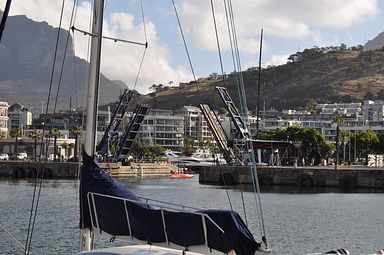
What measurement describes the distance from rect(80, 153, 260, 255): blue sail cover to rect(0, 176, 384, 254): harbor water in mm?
5169

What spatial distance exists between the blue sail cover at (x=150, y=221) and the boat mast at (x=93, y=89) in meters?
0.26

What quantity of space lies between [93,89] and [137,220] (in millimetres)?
3080

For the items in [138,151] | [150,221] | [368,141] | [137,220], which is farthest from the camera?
[138,151]

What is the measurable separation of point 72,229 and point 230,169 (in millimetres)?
66275

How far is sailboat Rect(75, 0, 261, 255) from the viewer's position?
44.6 ft

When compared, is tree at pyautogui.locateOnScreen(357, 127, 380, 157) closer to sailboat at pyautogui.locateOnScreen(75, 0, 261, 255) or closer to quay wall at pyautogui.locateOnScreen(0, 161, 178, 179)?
quay wall at pyautogui.locateOnScreen(0, 161, 178, 179)

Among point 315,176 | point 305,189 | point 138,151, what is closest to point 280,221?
point 305,189

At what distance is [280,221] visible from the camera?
49.1 metres

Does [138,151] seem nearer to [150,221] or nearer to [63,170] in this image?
[63,170]

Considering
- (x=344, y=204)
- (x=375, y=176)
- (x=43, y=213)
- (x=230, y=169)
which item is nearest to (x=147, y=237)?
(x=43, y=213)

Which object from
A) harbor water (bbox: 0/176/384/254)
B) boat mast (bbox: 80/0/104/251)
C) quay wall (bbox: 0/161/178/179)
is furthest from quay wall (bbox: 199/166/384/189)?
boat mast (bbox: 80/0/104/251)

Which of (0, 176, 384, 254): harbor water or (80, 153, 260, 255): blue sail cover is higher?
(80, 153, 260, 255): blue sail cover

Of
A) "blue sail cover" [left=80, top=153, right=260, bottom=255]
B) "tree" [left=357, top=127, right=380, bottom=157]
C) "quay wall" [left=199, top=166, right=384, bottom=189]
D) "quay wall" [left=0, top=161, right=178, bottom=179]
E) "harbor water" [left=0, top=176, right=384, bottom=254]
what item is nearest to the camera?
"blue sail cover" [left=80, top=153, right=260, bottom=255]

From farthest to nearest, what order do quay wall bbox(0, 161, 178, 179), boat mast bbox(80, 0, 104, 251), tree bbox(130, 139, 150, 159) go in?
tree bbox(130, 139, 150, 159), quay wall bbox(0, 161, 178, 179), boat mast bbox(80, 0, 104, 251)
